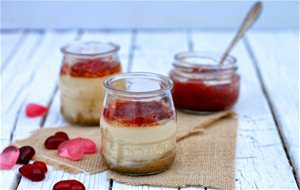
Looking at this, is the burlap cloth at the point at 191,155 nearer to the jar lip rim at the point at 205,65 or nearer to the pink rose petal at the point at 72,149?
the pink rose petal at the point at 72,149

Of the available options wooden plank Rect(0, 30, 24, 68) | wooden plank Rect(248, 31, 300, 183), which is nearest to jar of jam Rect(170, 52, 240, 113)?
wooden plank Rect(248, 31, 300, 183)

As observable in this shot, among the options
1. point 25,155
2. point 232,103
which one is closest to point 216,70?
point 232,103

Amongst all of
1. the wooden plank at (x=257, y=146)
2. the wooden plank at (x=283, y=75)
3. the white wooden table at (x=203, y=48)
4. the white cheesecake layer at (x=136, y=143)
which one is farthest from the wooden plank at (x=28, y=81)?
the wooden plank at (x=283, y=75)

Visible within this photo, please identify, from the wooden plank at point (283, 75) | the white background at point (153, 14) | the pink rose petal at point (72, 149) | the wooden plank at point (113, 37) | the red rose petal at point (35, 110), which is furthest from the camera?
the white background at point (153, 14)

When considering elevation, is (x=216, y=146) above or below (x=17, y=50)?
above

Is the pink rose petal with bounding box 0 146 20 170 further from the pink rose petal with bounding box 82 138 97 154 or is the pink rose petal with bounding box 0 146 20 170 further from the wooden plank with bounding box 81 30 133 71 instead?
the wooden plank with bounding box 81 30 133 71

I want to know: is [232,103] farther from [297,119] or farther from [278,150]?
[278,150]
